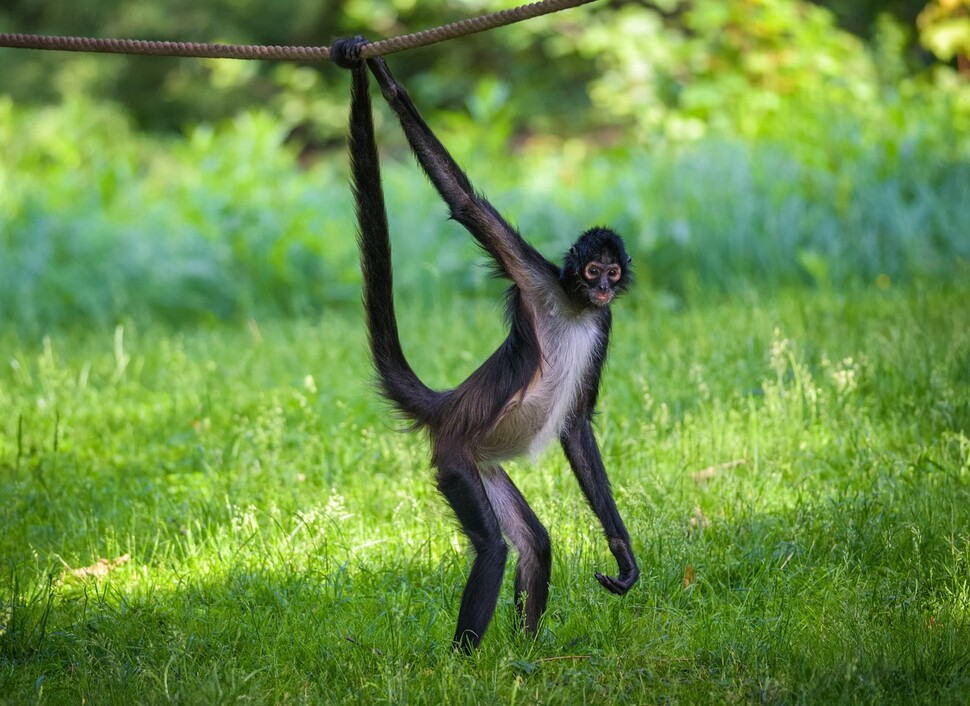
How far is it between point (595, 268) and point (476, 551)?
945 millimetres

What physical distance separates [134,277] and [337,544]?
17.9 feet

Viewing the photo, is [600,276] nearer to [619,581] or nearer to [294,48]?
[619,581]

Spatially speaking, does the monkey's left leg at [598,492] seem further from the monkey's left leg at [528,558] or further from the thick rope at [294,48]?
the thick rope at [294,48]

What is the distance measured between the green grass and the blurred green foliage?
1.64m

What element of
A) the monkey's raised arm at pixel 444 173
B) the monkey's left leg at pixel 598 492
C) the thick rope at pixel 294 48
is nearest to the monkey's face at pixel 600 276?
the monkey's raised arm at pixel 444 173

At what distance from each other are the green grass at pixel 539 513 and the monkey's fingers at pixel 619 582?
0.16 meters

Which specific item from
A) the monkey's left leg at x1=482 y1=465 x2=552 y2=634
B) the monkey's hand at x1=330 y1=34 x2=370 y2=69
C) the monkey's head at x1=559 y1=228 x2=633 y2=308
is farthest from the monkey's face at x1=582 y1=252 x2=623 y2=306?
the monkey's hand at x1=330 y1=34 x2=370 y2=69

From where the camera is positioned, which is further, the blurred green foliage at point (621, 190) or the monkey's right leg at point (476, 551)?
the blurred green foliage at point (621, 190)

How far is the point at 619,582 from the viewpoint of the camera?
3492 millimetres

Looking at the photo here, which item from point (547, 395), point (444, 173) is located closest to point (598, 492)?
point (547, 395)

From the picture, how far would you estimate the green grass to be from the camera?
10.8 ft

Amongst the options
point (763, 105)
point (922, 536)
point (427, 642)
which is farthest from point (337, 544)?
point (763, 105)

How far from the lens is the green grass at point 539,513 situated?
129 inches

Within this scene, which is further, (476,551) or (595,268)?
(595,268)
